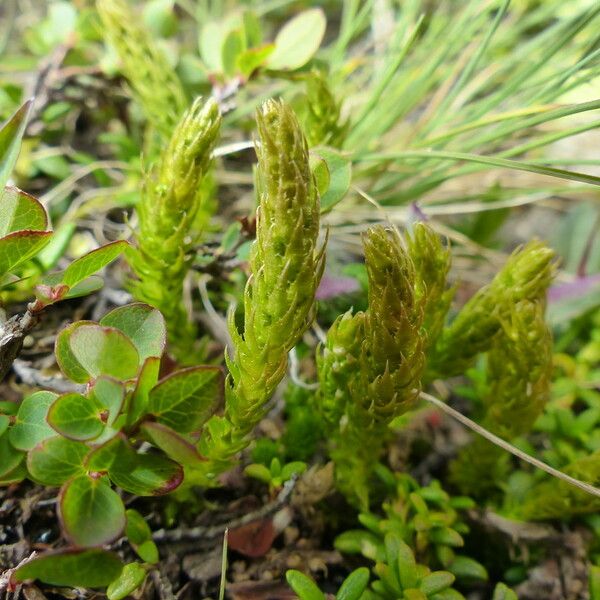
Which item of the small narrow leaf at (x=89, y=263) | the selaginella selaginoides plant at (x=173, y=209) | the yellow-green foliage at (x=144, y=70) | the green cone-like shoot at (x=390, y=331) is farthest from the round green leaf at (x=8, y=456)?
the yellow-green foliage at (x=144, y=70)

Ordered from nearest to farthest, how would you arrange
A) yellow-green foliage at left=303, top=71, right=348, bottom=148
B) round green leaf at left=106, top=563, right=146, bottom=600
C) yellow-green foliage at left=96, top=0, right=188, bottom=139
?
round green leaf at left=106, top=563, right=146, bottom=600 → yellow-green foliage at left=303, top=71, right=348, bottom=148 → yellow-green foliage at left=96, top=0, right=188, bottom=139

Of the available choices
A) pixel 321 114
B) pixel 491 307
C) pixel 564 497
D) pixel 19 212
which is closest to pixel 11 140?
pixel 19 212

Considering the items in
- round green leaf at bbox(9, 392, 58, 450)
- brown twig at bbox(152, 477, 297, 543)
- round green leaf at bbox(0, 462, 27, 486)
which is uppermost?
round green leaf at bbox(9, 392, 58, 450)

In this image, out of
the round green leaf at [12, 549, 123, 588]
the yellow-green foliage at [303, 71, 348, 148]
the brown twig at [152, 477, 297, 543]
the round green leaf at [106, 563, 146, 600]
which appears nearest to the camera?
the round green leaf at [12, 549, 123, 588]

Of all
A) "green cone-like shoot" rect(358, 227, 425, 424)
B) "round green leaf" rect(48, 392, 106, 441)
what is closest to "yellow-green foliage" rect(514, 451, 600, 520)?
"green cone-like shoot" rect(358, 227, 425, 424)

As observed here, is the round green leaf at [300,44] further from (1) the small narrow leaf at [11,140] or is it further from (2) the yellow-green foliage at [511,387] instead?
(2) the yellow-green foliage at [511,387]

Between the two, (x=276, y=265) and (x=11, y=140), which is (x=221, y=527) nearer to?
(x=276, y=265)

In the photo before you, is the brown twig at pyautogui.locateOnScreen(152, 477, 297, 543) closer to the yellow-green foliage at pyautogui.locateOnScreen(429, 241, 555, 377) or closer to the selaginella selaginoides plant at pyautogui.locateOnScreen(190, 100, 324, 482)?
the selaginella selaginoides plant at pyautogui.locateOnScreen(190, 100, 324, 482)
